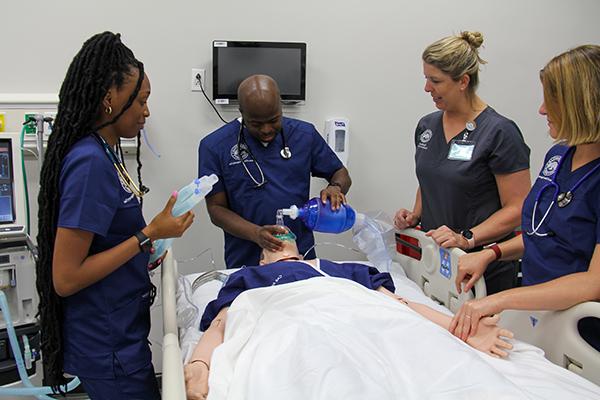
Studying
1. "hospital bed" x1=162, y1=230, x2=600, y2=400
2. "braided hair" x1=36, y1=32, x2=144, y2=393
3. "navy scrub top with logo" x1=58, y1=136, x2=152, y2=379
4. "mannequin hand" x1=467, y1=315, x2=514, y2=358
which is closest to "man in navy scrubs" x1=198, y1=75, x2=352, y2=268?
"hospital bed" x1=162, y1=230, x2=600, y2=400

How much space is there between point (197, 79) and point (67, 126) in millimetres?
1410

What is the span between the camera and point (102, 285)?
1438 millimetres

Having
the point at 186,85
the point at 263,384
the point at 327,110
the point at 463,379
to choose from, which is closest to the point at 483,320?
the point at 463,379

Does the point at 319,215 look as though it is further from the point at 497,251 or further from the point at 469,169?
the point at 497,251

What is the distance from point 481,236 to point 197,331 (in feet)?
3.66

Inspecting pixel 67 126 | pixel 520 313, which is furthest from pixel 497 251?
pixel 67 126

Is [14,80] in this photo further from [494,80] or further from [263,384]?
[494,80]

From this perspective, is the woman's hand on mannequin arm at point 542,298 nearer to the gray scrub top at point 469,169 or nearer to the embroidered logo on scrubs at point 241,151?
the gray scrub top at point 469,169

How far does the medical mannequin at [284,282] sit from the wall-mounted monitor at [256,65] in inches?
41.7

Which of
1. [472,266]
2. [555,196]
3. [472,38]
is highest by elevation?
[472,38]

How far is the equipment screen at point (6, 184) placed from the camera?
1.98 m

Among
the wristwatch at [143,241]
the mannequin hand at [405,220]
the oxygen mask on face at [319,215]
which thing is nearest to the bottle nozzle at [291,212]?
the oxygen mask on face at [319,215]

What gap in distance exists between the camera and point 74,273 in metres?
1.31

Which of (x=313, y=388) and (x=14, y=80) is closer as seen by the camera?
(x=313, y=388)
